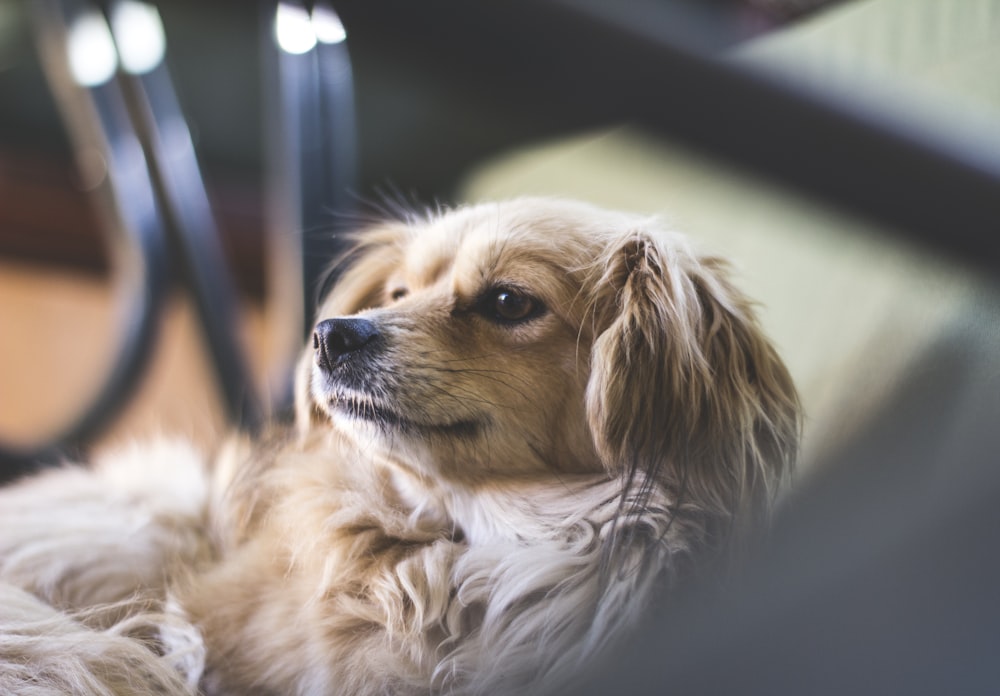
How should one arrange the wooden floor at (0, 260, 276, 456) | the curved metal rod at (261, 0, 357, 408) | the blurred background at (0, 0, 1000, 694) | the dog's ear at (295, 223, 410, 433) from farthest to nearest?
the wooden floor at (0, 260, 276, 456) < the curved metal rod at (261, 0, 357, 408) < the dog's ear at (295, 223, 410, 433) < the blurred background at (0, 0, 1000, 694)

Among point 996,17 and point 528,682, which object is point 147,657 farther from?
point 996,17

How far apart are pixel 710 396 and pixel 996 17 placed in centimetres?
28

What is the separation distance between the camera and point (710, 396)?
0.59 m

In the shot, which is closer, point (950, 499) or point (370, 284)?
point (950, 499)

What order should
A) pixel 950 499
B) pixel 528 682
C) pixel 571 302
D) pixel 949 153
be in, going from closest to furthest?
pixel 949 153 < pixel 950 499 < pixel 528 682 < pixel 571 302

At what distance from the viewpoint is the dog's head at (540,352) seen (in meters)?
0.61

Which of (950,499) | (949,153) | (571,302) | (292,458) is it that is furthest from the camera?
(292,458)

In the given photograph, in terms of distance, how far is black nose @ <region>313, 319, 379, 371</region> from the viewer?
680mm

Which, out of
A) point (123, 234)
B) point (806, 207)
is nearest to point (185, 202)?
point (123, 234)

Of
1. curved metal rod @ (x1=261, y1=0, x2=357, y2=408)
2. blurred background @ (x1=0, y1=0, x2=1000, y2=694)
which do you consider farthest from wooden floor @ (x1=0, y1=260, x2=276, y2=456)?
blurred background @ (x1=0, y1=0, x2=1000, y2=694)

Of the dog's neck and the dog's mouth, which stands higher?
the dog's mouth

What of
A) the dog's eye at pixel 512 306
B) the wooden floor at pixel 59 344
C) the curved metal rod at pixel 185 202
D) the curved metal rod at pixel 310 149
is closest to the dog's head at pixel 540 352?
the dog's eye at pixel 512 306

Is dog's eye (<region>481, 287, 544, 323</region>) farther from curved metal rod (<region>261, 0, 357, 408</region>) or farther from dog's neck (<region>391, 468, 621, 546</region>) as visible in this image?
curved metal rod (<region>261, 0, 357, 408</region>)

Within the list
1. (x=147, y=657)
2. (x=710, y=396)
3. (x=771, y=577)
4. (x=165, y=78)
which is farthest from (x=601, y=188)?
(x=165, y=78)
